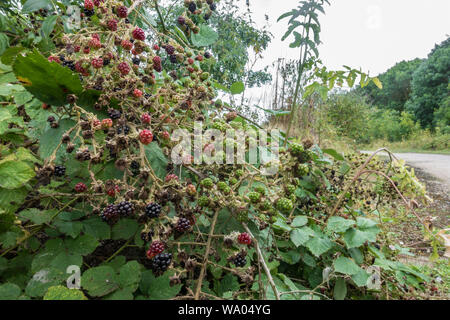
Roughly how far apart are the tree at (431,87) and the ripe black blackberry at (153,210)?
23.1 metres

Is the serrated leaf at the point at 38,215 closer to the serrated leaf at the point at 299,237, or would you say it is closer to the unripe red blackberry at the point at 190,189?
the unripe red blackberry at the point at 190,189

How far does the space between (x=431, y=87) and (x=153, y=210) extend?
85.9 ft

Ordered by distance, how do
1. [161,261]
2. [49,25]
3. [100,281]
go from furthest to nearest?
[49,25] → [100,281] → [161,261]

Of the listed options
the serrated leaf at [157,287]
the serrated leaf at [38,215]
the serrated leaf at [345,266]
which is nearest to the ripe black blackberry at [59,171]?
the serrated leaf at [38,215]

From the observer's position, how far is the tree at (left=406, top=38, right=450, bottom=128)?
19.0 m

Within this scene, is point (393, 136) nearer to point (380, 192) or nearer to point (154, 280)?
point (380, 192)

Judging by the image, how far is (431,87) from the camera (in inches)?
792

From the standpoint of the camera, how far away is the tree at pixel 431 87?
1898 centimetres

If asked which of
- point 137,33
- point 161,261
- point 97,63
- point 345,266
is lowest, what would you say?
point 345,266

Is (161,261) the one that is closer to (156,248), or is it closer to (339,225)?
(156,248)

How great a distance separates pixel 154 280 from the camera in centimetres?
73

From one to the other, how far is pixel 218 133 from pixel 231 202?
22cm

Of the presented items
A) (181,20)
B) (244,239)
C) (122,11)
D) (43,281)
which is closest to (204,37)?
(181,20)
